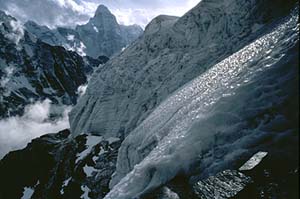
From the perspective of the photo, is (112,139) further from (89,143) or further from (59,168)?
(59,168)

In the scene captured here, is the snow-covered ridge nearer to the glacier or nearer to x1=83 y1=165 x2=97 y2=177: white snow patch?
x1=83 y1=165 x2=97 y2=177: white snow patch

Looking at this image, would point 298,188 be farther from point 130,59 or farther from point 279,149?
point 130,59

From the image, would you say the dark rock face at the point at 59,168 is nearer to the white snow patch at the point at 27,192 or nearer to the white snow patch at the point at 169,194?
the white snow patch at the point at 27,192

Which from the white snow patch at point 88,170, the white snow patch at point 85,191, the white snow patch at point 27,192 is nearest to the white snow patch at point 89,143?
the white snow patch at point 88,170

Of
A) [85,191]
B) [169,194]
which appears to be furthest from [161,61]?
[169,194]

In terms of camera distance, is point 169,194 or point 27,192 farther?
point 27,192

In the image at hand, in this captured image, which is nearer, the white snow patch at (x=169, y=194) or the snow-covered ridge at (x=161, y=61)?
the white snow patch at (x=169, y=194)

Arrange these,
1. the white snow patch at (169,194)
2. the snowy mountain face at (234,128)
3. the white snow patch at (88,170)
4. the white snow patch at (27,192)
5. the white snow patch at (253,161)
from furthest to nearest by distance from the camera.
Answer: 1. the white snow patch at (27,192)
2. the white snow patch at (88,170)
3. the white snow patch at (169,194)
4. the white snow patch at (253,161)
5. the snowy mountain face at (234,128)
